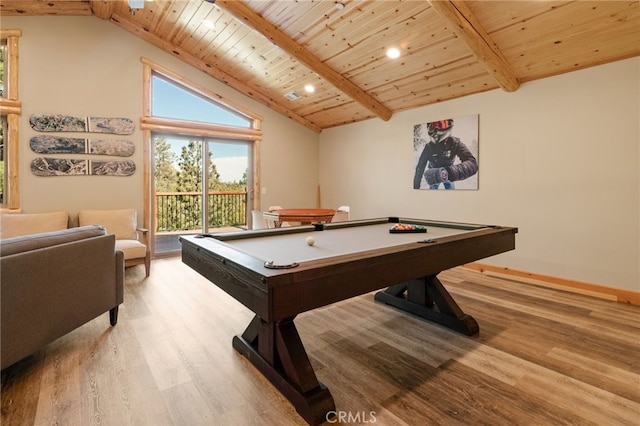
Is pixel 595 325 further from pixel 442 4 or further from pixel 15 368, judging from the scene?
pixel 15 368

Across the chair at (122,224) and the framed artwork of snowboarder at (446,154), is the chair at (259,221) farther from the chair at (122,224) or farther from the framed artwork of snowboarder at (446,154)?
the framed artwork of snowboarder at (446,154)

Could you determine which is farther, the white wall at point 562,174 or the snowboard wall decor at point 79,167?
the snowboard wall decor at point 79,167

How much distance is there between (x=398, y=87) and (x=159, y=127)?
378cm

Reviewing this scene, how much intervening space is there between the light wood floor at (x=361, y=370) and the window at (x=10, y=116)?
2.79 m

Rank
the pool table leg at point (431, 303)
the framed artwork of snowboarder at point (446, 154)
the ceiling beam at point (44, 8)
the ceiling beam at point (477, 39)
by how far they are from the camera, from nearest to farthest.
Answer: the pool table leg at point (431, 303)
the ceiling beam at point (477, 39)
the ceiling beam at point (44, 8)
the framed artwork of snowboarder at point (446, 154)

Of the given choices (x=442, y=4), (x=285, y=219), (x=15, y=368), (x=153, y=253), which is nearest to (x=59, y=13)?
(x=153, y=253)

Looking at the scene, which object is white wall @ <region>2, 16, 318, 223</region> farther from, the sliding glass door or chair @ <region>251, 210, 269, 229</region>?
chair @ <region>251, 210, 269, 229</region>

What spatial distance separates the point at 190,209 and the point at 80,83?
2.44 meters

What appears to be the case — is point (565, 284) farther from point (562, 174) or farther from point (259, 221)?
point (259, 221)

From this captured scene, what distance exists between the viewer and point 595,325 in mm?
2695

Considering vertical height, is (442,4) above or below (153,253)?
above
